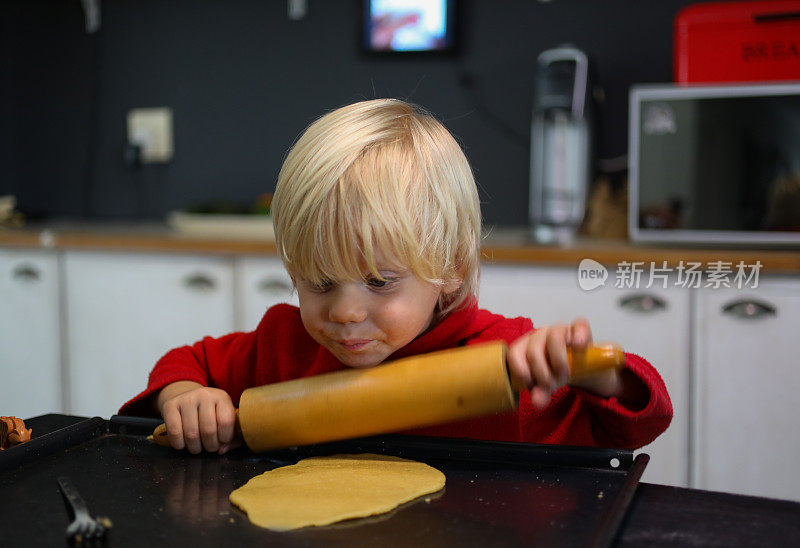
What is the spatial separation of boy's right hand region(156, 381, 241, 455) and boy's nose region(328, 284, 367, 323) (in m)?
0.13

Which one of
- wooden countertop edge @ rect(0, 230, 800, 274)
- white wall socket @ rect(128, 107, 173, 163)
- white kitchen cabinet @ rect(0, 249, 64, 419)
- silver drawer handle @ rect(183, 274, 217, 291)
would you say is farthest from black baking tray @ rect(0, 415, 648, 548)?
white wall socket @ rect(128, 107, 173, 163)

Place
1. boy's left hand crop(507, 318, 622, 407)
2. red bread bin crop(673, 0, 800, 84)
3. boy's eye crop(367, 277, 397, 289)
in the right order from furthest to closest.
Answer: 1. red bread bin crop(673, 0, 800, 84)
2. boy's eye crop(367, 277, 397, 289)
3. boy's left hand crop(507, 318, 622, 407)

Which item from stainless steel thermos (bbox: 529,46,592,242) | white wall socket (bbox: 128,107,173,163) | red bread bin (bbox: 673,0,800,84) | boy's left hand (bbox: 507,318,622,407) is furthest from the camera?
white wall socket (bbox: 128,107,173,163)

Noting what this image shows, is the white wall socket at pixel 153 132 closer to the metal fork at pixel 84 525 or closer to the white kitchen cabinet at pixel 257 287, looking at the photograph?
the white kitchen cabinet at pixel 257 287

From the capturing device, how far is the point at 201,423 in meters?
0.71

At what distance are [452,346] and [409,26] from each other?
1671 millimetres

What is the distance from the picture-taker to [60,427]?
73 centimetres

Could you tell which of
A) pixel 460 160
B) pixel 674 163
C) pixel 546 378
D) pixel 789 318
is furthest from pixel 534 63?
pixel 546 378

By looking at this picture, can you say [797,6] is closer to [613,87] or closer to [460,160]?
[613,87]

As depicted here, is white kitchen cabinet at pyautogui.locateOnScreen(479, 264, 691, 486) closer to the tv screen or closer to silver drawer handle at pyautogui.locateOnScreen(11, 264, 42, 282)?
the tv screen

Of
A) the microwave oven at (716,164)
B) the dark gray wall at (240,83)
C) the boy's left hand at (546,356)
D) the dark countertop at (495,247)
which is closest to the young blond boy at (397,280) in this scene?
the boy's left hand at (546,356)

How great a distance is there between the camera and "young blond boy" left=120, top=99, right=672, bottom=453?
74cm

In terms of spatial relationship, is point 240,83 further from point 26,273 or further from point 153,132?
point 26,273

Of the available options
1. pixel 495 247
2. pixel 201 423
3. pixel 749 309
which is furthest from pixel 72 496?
pixel 749 309
